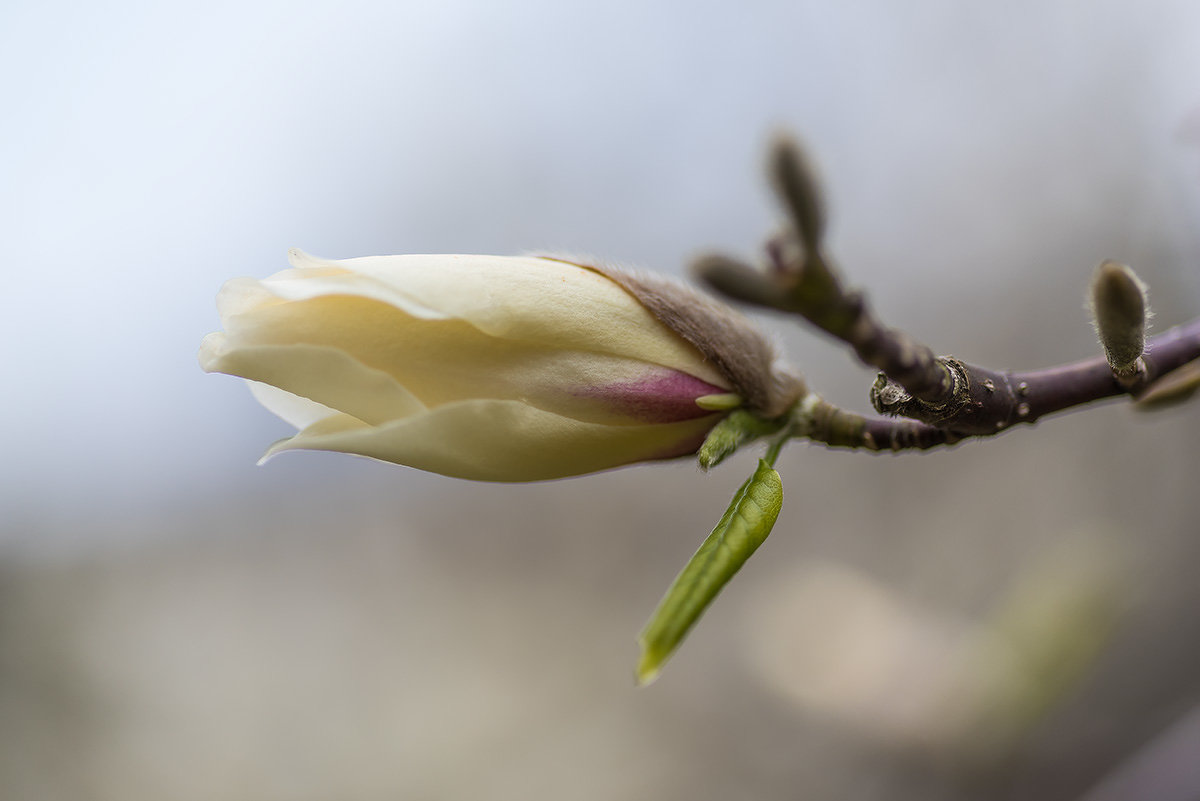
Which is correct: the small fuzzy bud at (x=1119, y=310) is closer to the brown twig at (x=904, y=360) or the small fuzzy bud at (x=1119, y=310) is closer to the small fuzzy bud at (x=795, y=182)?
the brown twig at (x=904, y=360)

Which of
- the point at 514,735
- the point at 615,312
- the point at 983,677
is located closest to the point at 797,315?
the point at 615,312

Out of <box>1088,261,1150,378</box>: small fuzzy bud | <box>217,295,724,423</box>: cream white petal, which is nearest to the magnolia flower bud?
<box>217,295,724,423</box>: cream white petal

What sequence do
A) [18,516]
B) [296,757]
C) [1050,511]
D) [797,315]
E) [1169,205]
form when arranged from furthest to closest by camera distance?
[18,516], [296,757], [1050,511], [1169,205], [797,315]

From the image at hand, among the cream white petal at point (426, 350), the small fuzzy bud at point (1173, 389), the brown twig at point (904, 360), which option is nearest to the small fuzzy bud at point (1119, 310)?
the brown twig at point (904, 360)

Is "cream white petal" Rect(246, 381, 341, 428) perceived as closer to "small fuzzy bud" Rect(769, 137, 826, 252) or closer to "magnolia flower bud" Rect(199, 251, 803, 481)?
"magnolia flower bud" Rect(199, 251, 803, 481)

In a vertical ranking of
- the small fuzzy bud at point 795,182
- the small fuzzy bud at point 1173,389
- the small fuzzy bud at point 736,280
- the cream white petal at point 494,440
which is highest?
the small fuzzy bud at point 795,182

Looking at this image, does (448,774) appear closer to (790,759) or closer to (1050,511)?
(790,759)

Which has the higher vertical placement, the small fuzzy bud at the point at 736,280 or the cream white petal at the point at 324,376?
the small fuzzy bud at the point at 736,280
